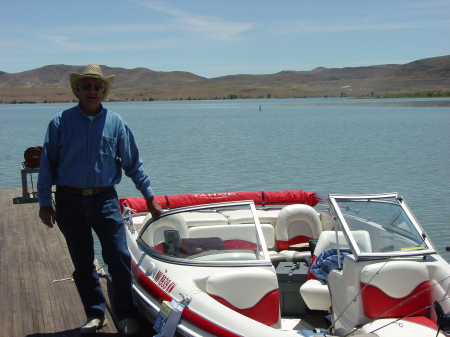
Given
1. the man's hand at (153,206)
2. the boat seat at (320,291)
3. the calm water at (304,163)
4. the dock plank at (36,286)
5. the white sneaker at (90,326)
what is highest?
the man's hand at (153,206)

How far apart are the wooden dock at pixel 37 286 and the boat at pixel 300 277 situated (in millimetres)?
651

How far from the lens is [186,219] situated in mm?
5488

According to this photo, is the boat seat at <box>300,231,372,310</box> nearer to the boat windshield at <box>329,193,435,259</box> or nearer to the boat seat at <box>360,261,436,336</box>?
the boat windshield at <box>329,193,435,259</box>

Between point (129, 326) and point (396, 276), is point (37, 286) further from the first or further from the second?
point (396, 276)

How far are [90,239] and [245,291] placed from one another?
50.3 inches

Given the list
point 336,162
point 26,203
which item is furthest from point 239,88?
point 26,203

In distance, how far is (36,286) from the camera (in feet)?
18.7

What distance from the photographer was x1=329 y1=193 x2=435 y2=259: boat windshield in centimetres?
448

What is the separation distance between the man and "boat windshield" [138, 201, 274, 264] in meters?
0.55

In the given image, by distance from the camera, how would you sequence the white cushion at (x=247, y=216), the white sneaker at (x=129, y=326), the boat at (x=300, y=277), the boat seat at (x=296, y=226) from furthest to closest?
1. the boat seat at (x=296, y=226)
2. the white cushion at (x=247, y=216)
3. the white sneaker at (x=129, y=326)
4. the boat at (x=300, y=277)

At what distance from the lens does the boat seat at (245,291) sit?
422cm

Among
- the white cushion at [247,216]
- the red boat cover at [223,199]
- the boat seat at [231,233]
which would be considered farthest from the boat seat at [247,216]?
the boat seat at [231,233]

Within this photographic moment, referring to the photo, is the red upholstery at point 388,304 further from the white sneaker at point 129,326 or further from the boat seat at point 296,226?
the boat seat at point 296,226

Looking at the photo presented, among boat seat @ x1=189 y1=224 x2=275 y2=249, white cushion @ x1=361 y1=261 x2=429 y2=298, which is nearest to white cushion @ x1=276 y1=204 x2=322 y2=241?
boat seat @ x1=189 y1=224 x2=275 y2=249
